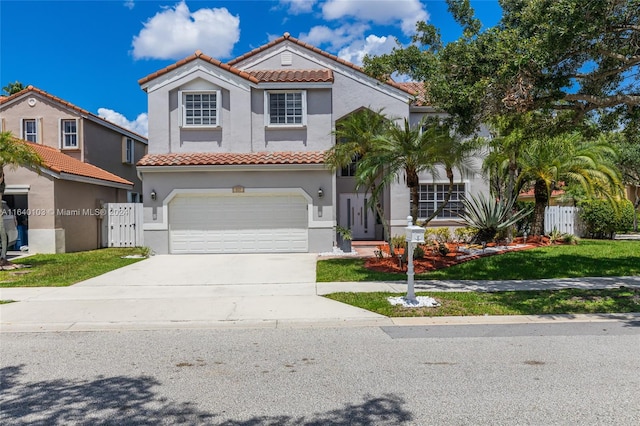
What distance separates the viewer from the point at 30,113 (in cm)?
2159

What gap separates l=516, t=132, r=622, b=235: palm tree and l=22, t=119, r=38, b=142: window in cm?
2228

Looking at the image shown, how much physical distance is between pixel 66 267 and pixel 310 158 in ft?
28.2

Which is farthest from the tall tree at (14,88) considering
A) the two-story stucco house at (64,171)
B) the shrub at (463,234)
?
the shrub at (463,234)

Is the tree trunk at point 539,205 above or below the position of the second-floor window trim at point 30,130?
below

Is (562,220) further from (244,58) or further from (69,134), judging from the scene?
(69,134)

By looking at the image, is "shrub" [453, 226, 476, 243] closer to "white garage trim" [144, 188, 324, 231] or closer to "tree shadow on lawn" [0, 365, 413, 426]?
"white garage trim" [144, 188, 324, 231]

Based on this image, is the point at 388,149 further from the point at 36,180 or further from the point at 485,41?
the point at 36,180

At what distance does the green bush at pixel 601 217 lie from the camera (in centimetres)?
1923

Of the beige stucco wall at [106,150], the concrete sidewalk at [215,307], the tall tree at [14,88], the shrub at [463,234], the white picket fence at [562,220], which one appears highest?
the tall tree at [14,88]

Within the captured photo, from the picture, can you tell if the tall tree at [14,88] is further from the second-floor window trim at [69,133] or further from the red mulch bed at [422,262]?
the red mulch bed at [422,262]

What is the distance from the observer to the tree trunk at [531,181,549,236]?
56.2ft

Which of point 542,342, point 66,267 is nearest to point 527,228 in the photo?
point 542,342

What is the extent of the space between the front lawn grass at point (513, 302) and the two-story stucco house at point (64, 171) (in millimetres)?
11804

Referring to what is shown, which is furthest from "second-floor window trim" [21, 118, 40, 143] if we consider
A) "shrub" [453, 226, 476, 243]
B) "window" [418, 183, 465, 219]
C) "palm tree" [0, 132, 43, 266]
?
"shrub" [453, 226, 476, 243]
